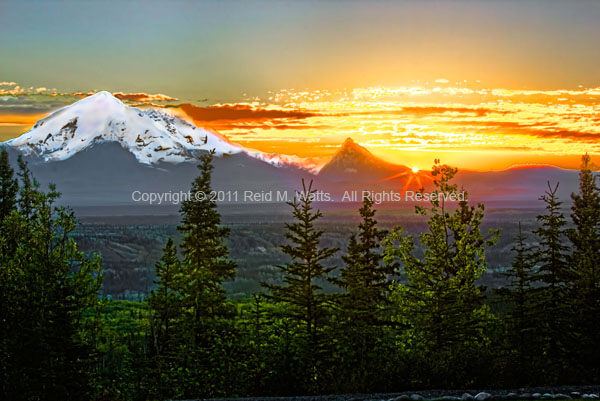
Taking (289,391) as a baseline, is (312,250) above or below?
above

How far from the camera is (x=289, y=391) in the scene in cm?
2423

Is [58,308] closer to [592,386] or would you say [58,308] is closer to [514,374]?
[514,374]

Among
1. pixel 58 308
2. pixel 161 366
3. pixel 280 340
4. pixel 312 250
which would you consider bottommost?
pixel 161 366

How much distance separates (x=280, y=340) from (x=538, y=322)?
43.4ft

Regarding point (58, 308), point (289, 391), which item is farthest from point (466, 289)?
point (58, 308)

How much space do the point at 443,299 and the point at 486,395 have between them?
31.8ft

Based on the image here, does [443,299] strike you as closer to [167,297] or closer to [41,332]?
[167,297]

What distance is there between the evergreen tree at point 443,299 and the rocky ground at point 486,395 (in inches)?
93.1

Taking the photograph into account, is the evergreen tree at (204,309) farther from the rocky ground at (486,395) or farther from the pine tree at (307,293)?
the rocky ground at (486,395)

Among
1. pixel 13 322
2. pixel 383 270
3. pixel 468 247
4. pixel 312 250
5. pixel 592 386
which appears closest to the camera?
pixel 592 386

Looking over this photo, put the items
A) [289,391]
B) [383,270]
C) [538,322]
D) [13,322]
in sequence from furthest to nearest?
[383,270]
[538,322]
[13,322]
[289,391]

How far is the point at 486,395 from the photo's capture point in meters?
19.1

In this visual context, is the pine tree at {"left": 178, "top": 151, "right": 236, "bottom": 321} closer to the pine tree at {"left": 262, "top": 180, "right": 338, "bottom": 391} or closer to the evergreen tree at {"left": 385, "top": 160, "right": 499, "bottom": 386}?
the pine tree at {"left": 262, "top": 180, "right": 338, "bottom": 391}

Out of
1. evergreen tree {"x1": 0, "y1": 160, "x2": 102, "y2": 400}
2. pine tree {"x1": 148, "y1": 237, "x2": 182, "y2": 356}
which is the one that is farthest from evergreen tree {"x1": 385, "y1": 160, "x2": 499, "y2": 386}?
evergreen tree {"x1": 0, "y1": 160, "x2": 102, "y2": 400}
